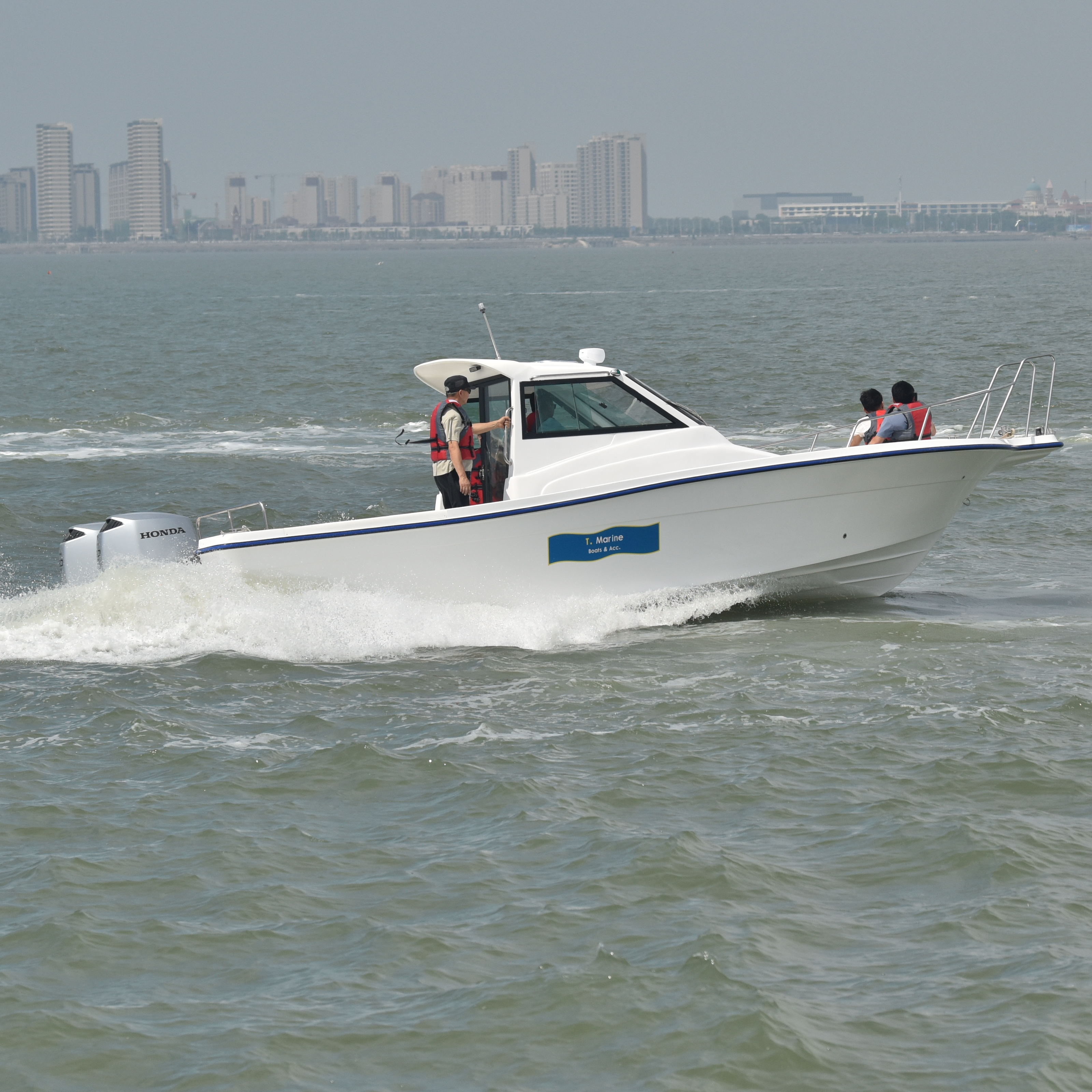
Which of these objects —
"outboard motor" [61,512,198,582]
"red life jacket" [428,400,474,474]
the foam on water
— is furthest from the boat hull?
"red life jacket" [428,400,474,474]

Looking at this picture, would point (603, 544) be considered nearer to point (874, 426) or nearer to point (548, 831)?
point (874, 426)

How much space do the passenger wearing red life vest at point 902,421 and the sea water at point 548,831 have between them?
612 mm

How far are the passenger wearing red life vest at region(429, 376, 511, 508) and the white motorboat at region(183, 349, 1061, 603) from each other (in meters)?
0.23

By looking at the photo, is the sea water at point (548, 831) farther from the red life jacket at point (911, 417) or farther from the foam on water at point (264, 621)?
the red life jacket at point (911, 417)

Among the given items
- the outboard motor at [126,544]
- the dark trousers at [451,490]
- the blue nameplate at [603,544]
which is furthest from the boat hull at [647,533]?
the dark trousers at [451,490]

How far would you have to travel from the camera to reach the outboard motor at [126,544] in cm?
1169

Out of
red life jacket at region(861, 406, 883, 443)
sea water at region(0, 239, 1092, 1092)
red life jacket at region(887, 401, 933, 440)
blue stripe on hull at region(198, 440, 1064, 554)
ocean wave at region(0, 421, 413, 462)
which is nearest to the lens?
sea water at region(0, 239, 1092, 1092)

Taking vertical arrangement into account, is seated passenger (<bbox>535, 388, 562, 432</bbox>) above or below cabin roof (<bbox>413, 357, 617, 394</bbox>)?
below

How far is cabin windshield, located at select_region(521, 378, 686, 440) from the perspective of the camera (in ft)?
39.1

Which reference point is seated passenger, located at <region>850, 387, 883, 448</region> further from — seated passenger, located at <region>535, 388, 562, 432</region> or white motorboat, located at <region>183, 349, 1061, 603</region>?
seated passenger, located at <region>535, 388, 562, 432</region>

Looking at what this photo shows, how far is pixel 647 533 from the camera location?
38.7ft

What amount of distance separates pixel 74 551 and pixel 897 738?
656cm

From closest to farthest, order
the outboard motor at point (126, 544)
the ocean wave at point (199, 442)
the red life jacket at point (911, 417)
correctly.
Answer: the outboard motor at point (126, 544) < the red life jacket at point (911, 417) < the ocean wave at point (199, 442)

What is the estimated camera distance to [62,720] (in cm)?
1008
